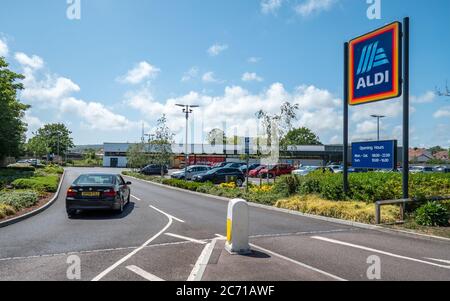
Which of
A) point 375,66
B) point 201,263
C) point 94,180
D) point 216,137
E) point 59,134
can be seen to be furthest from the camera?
point 59,134

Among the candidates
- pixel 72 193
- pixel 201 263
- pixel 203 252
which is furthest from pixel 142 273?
pixel 72 193

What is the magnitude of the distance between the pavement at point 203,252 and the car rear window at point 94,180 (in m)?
1.49

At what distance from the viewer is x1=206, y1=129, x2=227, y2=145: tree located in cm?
8917

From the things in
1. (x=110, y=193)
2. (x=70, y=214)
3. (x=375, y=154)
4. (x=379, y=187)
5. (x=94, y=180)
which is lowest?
(x=70, y=214)

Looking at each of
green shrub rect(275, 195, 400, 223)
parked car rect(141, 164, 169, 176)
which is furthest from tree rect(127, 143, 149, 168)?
green shrub rect(275, 195, 400, 223)

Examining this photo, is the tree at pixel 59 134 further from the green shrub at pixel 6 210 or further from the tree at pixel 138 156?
the green shrub at pixel 6 210

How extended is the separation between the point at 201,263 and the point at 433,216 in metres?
7.06

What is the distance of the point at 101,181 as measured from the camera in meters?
12.9

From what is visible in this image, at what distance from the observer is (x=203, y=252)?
24.1 ft

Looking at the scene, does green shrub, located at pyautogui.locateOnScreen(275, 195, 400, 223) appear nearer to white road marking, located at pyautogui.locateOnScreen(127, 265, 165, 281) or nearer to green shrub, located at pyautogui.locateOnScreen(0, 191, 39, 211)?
white road marking, located at pyautogui.locateOnScreen(127, 265, 165, 281)

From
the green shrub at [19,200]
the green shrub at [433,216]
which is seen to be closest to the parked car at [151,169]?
the green shrub at [19,200]

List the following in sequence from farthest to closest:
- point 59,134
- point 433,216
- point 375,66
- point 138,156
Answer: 1. point 59,134
2. point 138,156
3. point 375,66
4. point 433,216

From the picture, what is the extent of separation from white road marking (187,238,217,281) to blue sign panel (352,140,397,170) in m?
7.45

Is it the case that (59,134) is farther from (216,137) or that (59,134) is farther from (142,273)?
(142,273)
